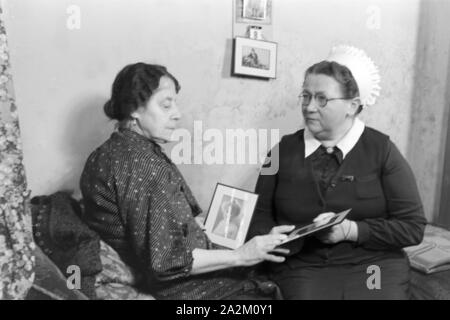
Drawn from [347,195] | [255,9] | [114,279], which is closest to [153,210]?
[114,279]

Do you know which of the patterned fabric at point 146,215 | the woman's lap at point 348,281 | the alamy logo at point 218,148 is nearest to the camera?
the patterned fabric at point 146,215

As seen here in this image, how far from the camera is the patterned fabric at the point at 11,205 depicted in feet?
3.00

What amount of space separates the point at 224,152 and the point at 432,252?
0.67 metres

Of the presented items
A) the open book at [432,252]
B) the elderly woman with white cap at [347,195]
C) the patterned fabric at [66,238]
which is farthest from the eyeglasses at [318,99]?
the patterned fabric at [66,238]

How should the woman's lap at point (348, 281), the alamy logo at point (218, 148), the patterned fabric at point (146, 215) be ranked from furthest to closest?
the alamy logo at point (218, 148) < the woman's lap at point (348, 281) < the patterned fabric at point (146, 215)

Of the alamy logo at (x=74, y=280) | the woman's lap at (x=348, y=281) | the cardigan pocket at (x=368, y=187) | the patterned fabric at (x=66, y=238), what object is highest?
the cardigan pocket at (x=368, y=187)

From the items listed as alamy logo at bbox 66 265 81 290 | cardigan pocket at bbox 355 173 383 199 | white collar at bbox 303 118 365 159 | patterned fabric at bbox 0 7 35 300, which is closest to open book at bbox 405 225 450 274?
cardigan pocket at bbox 355 173 383 199

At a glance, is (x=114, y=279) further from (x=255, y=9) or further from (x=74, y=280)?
(x=255, y=9)

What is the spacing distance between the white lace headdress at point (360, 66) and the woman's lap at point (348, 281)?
44cm

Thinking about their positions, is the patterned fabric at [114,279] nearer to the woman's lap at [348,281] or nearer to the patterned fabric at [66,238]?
the patterned fabric at [66,238]

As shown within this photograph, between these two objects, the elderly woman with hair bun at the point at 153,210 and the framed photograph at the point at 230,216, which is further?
the framed photograph at the point at 230,216

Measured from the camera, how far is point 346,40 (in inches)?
46.4

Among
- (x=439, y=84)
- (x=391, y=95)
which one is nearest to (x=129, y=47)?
(x=391, y=95)

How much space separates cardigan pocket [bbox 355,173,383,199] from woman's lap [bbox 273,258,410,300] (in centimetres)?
18
